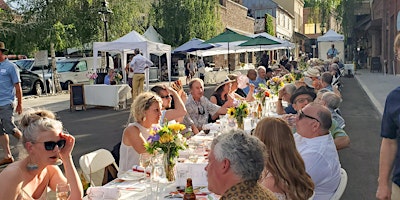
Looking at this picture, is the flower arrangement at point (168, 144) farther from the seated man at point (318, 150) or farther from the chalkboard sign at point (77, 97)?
the chalkboard sign at point (77, 97)

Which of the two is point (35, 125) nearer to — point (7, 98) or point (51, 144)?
point (51, 144)

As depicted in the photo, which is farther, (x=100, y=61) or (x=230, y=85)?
(x=100, y=61)

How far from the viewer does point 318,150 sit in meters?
3.41

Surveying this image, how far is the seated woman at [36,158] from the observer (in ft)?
9.54

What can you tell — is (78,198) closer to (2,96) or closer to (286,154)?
(286,154)

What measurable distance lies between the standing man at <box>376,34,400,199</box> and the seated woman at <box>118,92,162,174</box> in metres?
2.14

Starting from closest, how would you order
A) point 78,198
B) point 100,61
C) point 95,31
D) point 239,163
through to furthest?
point 239,163
point 78,198
point 95,31
point 100,61

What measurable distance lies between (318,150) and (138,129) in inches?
70.8

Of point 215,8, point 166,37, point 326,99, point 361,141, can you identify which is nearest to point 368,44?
point 215,8

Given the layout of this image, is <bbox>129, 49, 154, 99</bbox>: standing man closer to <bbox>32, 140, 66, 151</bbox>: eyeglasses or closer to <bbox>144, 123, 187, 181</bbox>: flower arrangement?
<bbox>144, 123, 187, 181</bbox>: flower arrangement

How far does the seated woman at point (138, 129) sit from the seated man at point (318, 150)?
1506mm

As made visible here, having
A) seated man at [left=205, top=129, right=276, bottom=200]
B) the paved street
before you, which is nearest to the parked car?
the paved street

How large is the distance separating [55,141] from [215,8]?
30282 millimetres

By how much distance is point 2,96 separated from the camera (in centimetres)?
704
